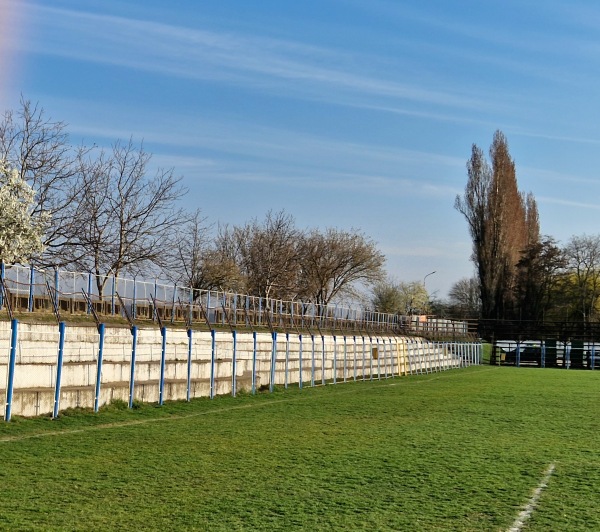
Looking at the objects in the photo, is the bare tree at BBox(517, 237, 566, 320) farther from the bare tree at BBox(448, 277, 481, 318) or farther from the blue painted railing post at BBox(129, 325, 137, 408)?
the blue painted railing post at BBox(129, 325, 137, 408)

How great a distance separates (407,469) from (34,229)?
906 inches

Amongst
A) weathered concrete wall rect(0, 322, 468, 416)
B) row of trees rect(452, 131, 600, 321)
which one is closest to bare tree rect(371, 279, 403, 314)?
row of trees rect(452, 131, 600, 321)

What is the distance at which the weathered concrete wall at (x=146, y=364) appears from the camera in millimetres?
17625

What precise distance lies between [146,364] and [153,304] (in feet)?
25.3

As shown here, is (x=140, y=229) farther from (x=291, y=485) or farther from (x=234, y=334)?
(x=291, y=485)

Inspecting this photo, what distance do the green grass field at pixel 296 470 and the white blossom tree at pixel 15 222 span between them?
12.5 metres

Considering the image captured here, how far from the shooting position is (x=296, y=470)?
37.0 ft

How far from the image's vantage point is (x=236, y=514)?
8.38m

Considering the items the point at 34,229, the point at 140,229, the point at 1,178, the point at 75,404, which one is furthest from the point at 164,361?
the point at 140,229

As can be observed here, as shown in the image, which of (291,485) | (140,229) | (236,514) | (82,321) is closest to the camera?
(236,514)

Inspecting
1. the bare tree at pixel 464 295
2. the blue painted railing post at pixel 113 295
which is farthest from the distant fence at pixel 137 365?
the bare tree at pixel 464 295

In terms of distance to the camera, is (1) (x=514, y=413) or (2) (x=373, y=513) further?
(1) (x=514, y=413)

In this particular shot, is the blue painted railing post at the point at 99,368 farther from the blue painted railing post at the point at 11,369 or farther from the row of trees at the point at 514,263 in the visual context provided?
the row of trees at the point at 514,263

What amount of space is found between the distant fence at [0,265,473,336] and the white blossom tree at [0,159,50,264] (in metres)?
4.44
